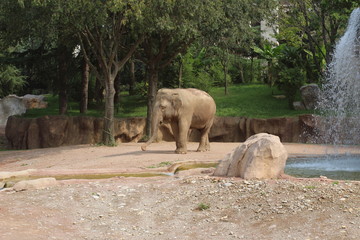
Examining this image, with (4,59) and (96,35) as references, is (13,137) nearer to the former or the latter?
(4,59)

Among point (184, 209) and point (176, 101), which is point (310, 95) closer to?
point (176, 101)

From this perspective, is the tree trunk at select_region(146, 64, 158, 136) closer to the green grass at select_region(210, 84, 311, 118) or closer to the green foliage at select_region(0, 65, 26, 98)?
the green grass at select_region(210, 84, 311, 118)

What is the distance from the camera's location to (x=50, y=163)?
18.3 m

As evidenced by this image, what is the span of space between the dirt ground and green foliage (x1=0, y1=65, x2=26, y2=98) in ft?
101

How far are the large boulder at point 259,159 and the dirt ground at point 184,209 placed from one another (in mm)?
490

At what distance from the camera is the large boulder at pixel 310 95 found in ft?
94.2

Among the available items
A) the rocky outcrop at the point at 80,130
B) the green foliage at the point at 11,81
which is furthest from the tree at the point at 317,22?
the green foliage at the point at 11,81

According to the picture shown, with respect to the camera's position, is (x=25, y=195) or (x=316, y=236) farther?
(x=25, y=195)

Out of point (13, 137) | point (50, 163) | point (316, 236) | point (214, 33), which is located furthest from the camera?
point (13, 137)

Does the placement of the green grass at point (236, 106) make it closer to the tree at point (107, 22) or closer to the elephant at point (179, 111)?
the tree at point (107, 22)

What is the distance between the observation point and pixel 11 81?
4219 cm

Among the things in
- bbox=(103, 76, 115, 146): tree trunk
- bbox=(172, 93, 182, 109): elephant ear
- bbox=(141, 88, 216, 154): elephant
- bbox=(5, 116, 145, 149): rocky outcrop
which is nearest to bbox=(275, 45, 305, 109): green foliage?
bbox=(5, 116, 145, 149): rocky outcrop

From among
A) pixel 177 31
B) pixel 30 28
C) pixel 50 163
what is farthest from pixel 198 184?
pixel 30 28

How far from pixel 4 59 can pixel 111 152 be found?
45.8ft
